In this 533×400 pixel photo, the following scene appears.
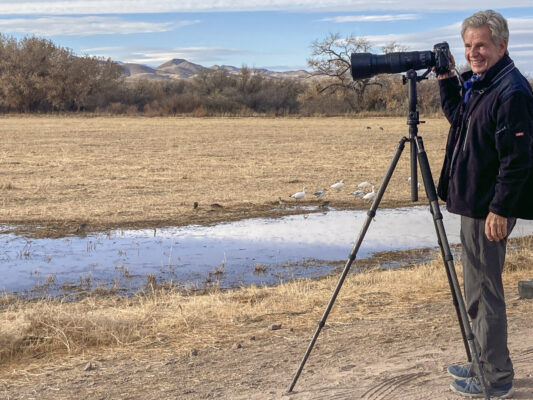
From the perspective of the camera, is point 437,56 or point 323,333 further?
point 323,333

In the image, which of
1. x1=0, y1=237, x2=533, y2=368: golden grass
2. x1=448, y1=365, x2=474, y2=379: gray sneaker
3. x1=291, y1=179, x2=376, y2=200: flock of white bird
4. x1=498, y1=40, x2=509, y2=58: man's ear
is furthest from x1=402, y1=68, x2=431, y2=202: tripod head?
x1=291, y1=179, x2=376, y2=200: flock of white bird

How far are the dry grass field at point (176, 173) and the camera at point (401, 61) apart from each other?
7.77 m

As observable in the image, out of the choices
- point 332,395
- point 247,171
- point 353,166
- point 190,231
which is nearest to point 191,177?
point 247,171

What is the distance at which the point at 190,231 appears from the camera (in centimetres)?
1131

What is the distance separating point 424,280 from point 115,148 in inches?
735

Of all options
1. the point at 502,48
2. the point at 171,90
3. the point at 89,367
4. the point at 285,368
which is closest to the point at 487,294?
the point at 502,48

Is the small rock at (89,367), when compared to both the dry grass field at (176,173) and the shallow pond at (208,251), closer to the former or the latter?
the shallow pond at (208,251)

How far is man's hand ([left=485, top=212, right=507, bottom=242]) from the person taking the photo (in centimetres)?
373

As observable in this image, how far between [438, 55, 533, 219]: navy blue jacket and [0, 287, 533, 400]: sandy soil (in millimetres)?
1155

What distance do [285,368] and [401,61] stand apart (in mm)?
2053

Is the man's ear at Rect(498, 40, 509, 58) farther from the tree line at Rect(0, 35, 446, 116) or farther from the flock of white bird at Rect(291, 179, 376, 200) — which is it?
the tree line at Rect(0, 35, 446, 116)

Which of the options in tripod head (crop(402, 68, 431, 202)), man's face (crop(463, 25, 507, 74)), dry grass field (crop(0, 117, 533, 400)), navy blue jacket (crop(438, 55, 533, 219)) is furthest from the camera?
dry grass field (crop(0, 117, 533, 400))

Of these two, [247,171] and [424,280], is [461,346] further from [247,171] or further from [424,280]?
[247,171]

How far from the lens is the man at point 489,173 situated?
3660 mm
